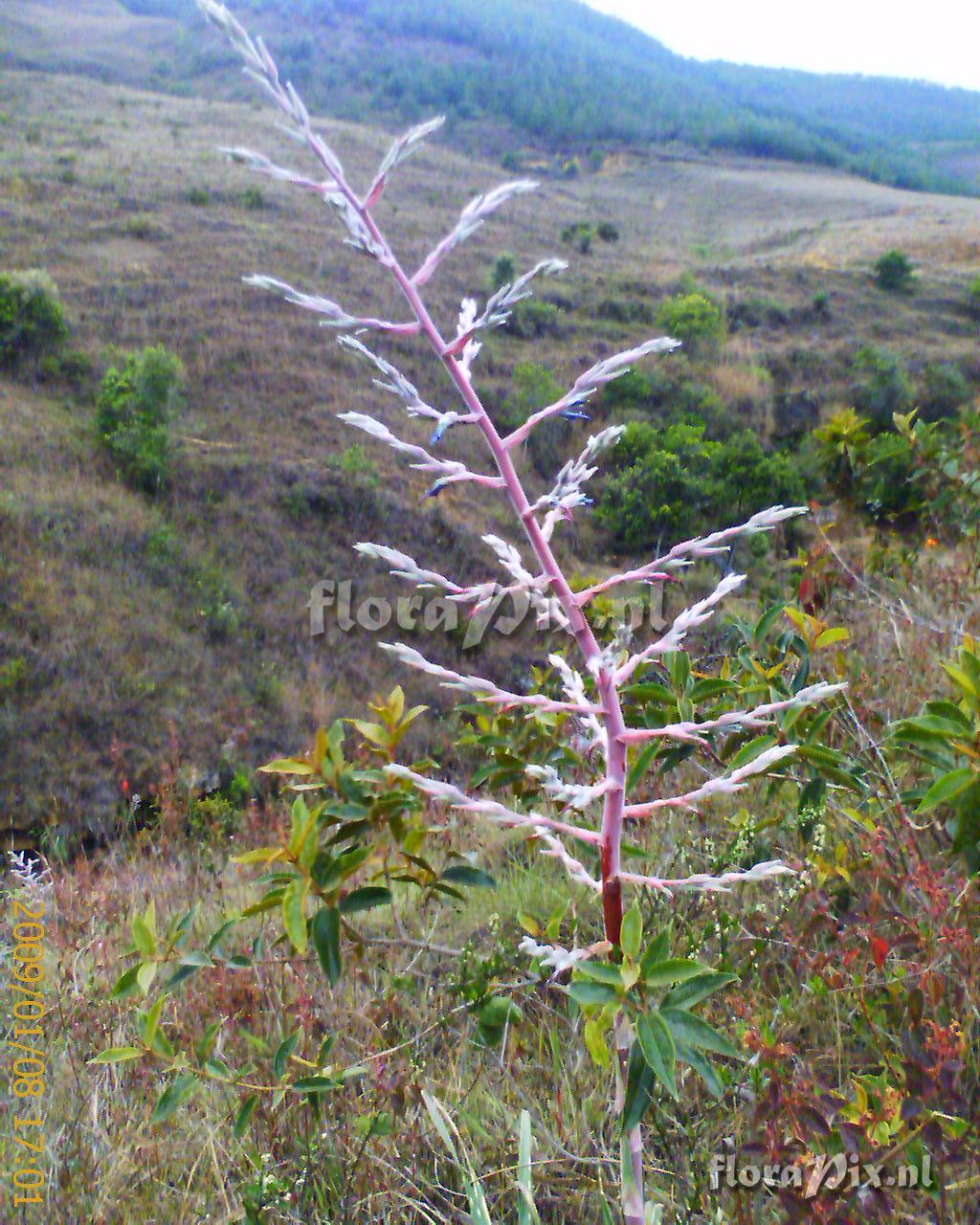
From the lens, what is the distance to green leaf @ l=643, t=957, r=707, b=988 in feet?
2.98

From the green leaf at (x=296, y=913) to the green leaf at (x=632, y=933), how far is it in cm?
55

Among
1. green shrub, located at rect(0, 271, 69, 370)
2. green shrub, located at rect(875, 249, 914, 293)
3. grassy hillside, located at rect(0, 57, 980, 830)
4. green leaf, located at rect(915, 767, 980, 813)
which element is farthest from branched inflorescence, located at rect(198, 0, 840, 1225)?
green shrub, located at rect(875, 249, 914, 293)

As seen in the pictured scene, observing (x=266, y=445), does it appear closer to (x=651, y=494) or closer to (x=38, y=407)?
(x=38, y=407)

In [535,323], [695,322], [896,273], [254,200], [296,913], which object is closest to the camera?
[296,913]

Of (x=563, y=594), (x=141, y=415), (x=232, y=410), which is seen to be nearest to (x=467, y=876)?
(x=563, y=594)

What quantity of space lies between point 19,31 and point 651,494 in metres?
50.4

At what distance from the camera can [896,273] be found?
20.2m

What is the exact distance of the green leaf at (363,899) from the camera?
1.31 meters

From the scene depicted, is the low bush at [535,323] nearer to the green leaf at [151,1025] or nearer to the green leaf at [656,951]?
the green leaf at [151,1025]

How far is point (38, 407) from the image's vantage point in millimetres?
11977

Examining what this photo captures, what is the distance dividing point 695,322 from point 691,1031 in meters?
17.0

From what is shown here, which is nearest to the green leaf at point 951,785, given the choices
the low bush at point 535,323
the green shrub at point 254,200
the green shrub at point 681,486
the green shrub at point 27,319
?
the green shrub at point 681,486

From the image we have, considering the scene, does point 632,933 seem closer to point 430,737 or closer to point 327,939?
point 327,939

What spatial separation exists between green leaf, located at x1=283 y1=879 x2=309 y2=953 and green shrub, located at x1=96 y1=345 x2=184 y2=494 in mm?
11177
